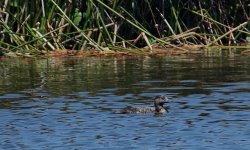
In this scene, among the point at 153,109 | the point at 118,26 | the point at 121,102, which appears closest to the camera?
the point at 153,109

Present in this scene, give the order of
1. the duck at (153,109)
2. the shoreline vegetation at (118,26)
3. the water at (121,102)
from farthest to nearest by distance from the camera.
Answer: the shoreline vegetation at (118,26)
the duck at (153,109)
the water at (121,102)

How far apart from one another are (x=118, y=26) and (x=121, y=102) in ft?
35.6

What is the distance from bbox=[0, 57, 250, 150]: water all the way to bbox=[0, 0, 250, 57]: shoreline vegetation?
975 millimetres

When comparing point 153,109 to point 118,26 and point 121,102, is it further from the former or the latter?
point 118,26

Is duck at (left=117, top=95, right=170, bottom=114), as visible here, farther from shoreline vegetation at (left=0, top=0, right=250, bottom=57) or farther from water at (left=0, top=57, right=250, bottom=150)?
shoreline vegetation at (left=0, top=0, right=250, bottom=57)

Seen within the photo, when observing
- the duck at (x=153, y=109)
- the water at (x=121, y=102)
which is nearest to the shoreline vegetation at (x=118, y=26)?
A: the water at (x=121, y=102)

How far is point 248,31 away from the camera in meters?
27.9

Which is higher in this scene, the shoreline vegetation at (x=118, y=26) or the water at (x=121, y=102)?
the shoreline vegetation at (x=118, y=26)

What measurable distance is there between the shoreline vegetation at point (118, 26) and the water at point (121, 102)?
3.20 feet

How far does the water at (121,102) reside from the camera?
12.1 metres

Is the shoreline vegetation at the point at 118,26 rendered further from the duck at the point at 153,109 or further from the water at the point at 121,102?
the duck at the point at 153,109

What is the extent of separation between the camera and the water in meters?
12.1

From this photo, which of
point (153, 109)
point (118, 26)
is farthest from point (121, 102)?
point (118, 26)

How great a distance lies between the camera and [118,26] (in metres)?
26.6
